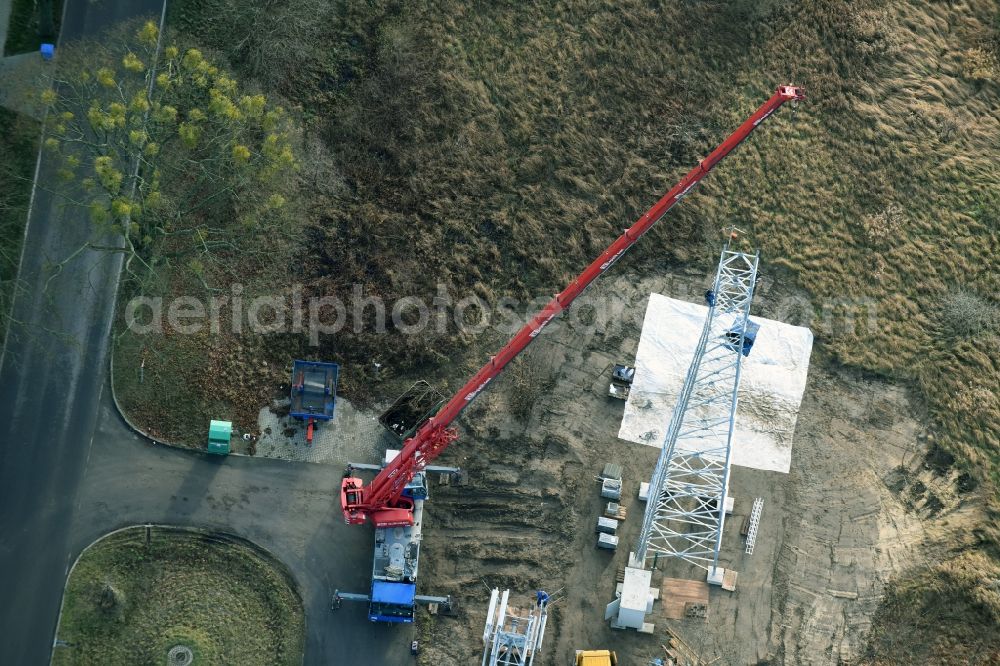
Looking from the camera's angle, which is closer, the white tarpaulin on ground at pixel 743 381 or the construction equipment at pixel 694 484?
the construction equipment at pixel 694 484

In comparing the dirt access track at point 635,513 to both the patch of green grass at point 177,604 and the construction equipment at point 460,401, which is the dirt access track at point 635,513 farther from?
the patch of green grass at point 177,604

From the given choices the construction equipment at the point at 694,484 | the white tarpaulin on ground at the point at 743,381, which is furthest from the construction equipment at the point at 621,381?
the construction equipment at the point at 694,484

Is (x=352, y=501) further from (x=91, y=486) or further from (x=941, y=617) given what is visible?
(x=941, y=617)

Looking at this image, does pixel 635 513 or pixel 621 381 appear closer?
→ pixel 635 513

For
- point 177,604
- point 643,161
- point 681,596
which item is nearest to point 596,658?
point 681,596

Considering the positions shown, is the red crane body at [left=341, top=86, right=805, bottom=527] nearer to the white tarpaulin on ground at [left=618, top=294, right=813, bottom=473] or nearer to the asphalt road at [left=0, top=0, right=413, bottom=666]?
the asphalt road at [left=0, top=0, right=413, bottom=666]

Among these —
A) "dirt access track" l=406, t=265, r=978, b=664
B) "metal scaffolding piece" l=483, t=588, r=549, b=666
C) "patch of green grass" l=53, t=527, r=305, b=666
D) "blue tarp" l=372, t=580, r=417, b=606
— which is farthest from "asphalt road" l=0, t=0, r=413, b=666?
"dirt access track" l=406, t=265, r=978, b=664
